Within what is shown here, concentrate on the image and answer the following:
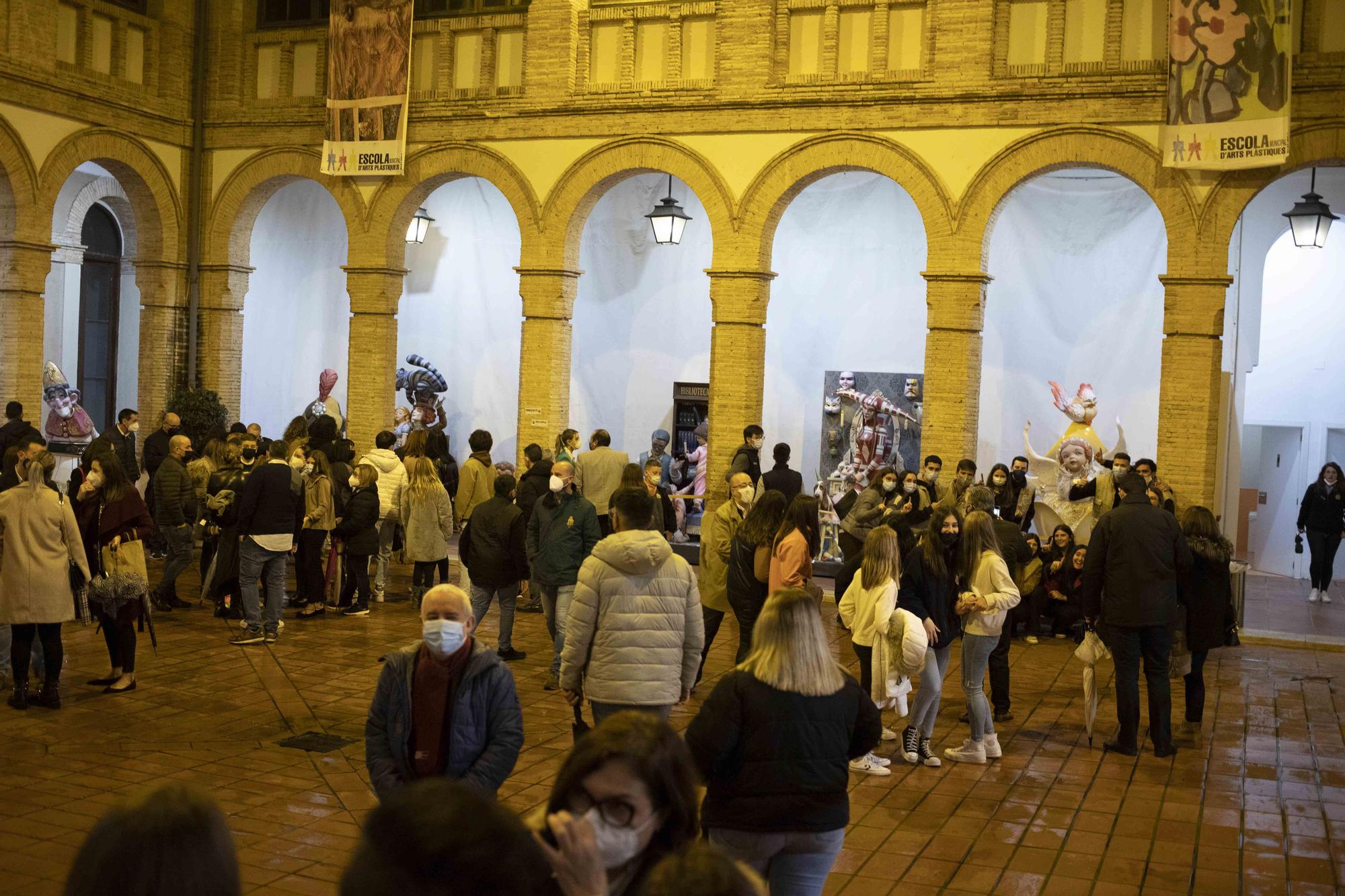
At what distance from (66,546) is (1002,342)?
12343 mm

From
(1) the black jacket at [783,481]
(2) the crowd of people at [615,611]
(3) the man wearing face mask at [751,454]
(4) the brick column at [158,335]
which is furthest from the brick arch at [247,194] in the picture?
(1) the black jacket at [783,481]

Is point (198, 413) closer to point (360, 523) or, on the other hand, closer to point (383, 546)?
point (383, 546)


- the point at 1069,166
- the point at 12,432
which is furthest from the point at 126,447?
the point at 1069,166

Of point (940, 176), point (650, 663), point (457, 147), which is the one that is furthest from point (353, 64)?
point (650, 663)

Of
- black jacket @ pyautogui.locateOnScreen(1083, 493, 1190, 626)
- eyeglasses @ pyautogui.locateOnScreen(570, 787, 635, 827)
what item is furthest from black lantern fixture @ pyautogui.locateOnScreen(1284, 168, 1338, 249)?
eyeglasses @ pyautogui.locateOnScreen(570, 787, 635, 827)

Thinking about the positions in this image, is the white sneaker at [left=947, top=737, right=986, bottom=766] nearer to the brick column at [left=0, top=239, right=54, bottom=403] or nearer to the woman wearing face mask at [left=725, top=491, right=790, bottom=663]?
the woman wearing face mask at [left=725, top=491, right=790, bottom=663]

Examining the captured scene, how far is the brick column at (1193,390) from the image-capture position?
13586 millimetres

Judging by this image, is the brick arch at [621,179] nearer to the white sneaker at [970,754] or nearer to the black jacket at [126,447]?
the black jacket at [126,447]

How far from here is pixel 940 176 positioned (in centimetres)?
1455

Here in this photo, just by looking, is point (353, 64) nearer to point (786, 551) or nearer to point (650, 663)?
point (786, 551)

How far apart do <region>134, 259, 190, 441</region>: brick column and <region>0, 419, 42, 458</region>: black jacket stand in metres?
3.57

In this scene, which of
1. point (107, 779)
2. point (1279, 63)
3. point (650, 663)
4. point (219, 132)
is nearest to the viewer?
point (650, 663)

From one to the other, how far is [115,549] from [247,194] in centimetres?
1064

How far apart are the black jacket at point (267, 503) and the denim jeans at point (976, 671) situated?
17.3 ft
